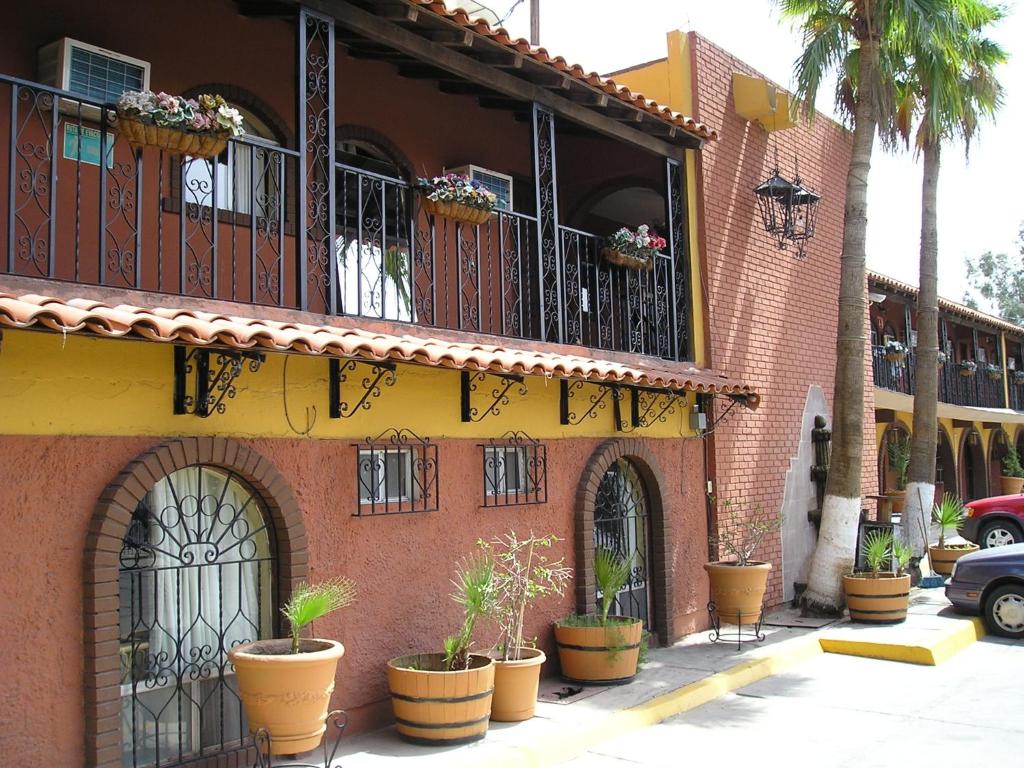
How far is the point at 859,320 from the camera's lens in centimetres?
1179

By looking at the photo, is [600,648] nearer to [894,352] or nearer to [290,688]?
[290,688]

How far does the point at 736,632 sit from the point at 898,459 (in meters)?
11.2

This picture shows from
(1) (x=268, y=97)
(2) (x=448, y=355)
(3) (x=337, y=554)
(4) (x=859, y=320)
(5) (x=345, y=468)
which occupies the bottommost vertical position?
(3) (x=337, y=554)

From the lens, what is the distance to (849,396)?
1173cm

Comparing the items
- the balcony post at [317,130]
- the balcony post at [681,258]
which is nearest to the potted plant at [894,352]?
the balcony post at [681,258]

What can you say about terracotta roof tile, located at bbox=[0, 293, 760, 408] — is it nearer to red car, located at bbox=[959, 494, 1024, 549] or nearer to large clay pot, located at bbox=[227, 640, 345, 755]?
large clay pot, located at bbox=[227, 640, 345, 755]

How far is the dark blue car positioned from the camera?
11180mm

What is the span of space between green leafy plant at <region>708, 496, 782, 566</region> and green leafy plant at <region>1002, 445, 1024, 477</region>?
17.1 m

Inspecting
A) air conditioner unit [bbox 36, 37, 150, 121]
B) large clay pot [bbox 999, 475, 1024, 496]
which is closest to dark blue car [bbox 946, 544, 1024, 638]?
air conditioner unit [bbox 36, 37, 150, 121]

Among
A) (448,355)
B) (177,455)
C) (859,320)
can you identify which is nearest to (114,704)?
(177,455)

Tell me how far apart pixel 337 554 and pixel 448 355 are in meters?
1.65

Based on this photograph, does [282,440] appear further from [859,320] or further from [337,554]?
[859,320]

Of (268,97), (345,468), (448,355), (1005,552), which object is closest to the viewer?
(448,355)

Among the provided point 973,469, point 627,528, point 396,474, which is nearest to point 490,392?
point 396,474
